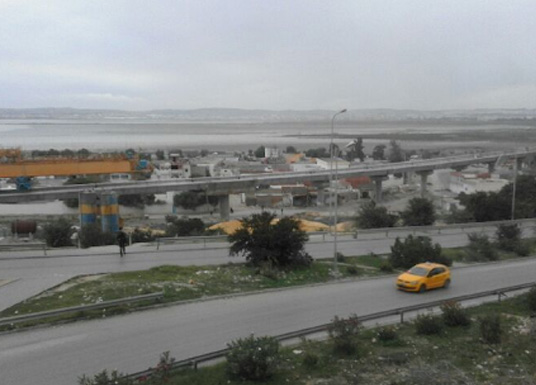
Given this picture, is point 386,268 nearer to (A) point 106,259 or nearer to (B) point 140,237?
(A) point 106,259

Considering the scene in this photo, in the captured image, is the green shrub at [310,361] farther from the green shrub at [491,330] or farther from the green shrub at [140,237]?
the green shrub at [140,237]

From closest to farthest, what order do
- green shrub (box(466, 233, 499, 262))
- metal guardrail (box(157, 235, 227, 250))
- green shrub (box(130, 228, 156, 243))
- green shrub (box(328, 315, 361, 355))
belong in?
green shrub (box(328, 315, 361, 355)) < green shrub (box(466, 233, 499, 262)) < metal guardrail (box(157, 235, 227, 250)) < green shrub (box(130, 228, 156, 243))

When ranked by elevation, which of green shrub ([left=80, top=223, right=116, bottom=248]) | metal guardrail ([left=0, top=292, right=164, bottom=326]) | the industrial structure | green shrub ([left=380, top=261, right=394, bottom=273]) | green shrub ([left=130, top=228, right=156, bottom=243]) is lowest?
green shrub ([left=130, top=228, right=156, bottom=243])

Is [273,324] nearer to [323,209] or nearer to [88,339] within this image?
[88,339]

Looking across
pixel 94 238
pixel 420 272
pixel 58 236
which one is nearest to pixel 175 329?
pixel 420 272

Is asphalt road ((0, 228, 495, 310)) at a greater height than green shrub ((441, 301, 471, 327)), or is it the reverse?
green shrub ((441, 301, 471, 327))

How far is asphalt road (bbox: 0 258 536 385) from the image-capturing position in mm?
8336

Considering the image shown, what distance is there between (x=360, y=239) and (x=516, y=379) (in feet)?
52.4

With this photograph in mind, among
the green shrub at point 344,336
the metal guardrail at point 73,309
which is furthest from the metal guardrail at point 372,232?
the green shrub at point 344,336

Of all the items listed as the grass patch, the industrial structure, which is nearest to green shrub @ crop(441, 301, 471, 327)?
the grass patch

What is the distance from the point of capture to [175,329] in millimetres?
10164

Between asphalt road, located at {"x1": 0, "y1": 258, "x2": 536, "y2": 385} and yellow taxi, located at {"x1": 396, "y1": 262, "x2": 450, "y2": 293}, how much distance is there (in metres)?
0.24

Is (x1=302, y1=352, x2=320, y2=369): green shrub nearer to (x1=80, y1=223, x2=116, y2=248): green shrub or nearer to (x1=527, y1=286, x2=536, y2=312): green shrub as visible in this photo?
(x1=527, y1=286, x2=536, y2=312): green shrub

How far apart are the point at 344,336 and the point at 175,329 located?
3340 mm
